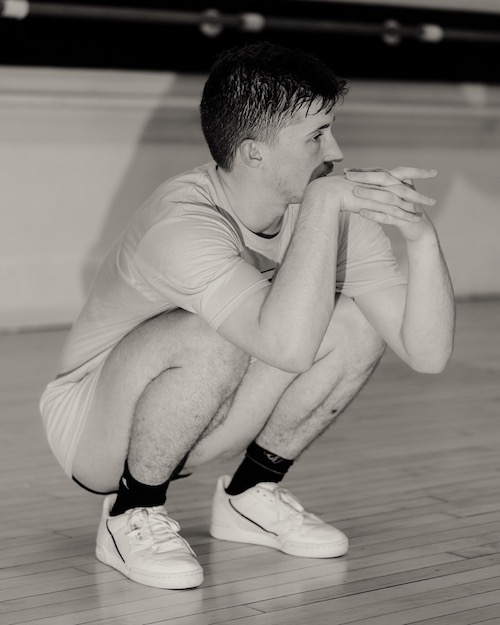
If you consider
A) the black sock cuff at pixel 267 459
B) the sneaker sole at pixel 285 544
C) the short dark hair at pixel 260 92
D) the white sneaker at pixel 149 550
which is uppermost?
the short dark hair at pixel 260 92

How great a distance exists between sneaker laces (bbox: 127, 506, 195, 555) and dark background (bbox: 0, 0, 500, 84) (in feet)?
8.42

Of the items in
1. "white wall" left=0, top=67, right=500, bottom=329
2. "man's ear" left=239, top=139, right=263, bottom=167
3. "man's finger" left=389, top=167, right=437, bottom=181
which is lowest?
"white wall" left=0, top=67, right=500, bottom=329

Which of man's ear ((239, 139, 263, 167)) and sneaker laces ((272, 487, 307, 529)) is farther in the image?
sneaker laces ((272, 487, 307, 529))

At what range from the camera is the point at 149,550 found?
1703 mm

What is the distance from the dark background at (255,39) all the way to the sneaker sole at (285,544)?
98.0 inches

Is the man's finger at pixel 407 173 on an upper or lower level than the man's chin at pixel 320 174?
upper

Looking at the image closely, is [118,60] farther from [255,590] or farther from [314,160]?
[255,590]

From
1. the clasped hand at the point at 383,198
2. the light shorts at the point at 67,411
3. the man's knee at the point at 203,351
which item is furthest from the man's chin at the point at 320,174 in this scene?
the light shorts at the point at 67,411

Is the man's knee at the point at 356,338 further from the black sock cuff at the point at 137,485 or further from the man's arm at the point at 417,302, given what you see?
the black sock cuff at the point at 137,485

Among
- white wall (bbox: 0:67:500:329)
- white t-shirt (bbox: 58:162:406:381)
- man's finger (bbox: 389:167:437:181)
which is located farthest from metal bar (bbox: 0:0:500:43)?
man's finger (bbox: 389:167:437:181)

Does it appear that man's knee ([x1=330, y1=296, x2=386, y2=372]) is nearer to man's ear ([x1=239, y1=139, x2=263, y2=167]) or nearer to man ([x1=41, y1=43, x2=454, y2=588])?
man ([x1=41, y1=43, x2=454, y2=588])

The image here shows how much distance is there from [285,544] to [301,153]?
62 centimetres

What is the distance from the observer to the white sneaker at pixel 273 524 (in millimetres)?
1832

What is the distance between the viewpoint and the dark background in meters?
4.00
